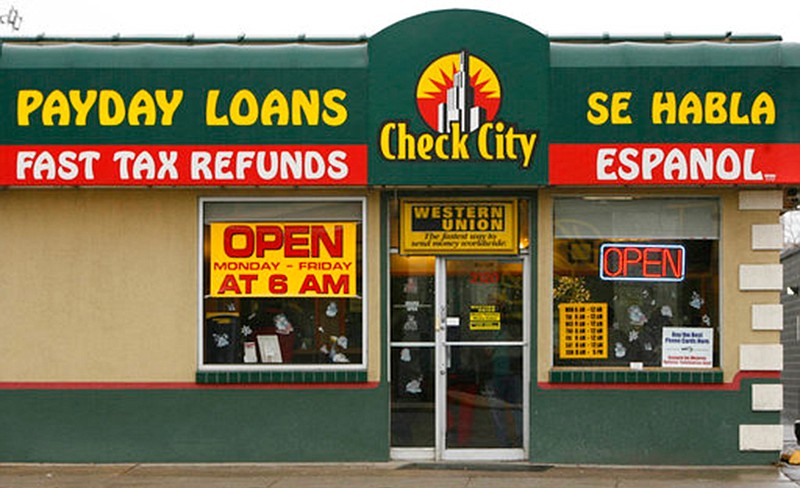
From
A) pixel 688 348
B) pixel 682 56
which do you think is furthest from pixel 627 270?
pixel 682 56

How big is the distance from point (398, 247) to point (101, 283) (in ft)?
10.00

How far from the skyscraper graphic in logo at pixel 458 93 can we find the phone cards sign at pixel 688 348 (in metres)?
2.91

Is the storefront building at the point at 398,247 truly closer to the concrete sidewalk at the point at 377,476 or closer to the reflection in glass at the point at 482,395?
the reflection in glass at the point at 482,395

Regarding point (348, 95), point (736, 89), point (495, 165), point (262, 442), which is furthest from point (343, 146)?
point (736, 89)

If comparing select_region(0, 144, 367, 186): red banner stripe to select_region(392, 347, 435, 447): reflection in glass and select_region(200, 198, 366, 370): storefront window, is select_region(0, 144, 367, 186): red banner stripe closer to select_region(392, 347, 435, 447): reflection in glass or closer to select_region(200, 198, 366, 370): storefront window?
select_region(200, 198, 366, 370): storefront window

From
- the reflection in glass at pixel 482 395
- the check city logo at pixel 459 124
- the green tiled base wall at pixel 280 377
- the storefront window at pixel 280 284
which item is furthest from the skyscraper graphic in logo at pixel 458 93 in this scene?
the green tiled base wall at pixel 280 377

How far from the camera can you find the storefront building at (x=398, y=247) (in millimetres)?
10453

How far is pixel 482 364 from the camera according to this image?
35.7 feet

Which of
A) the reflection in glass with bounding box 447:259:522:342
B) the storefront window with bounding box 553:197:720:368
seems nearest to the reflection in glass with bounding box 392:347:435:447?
the reflection in glass with bounding box 447:259:522:342

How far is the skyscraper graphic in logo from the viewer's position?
10469mm

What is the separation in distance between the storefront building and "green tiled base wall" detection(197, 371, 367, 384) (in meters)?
Result: 0.02

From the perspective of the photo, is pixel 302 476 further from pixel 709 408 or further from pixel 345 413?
pixel 709 408

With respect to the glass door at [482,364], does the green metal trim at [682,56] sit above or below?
above

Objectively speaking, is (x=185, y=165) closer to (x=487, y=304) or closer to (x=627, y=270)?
(x=487, y=304)
